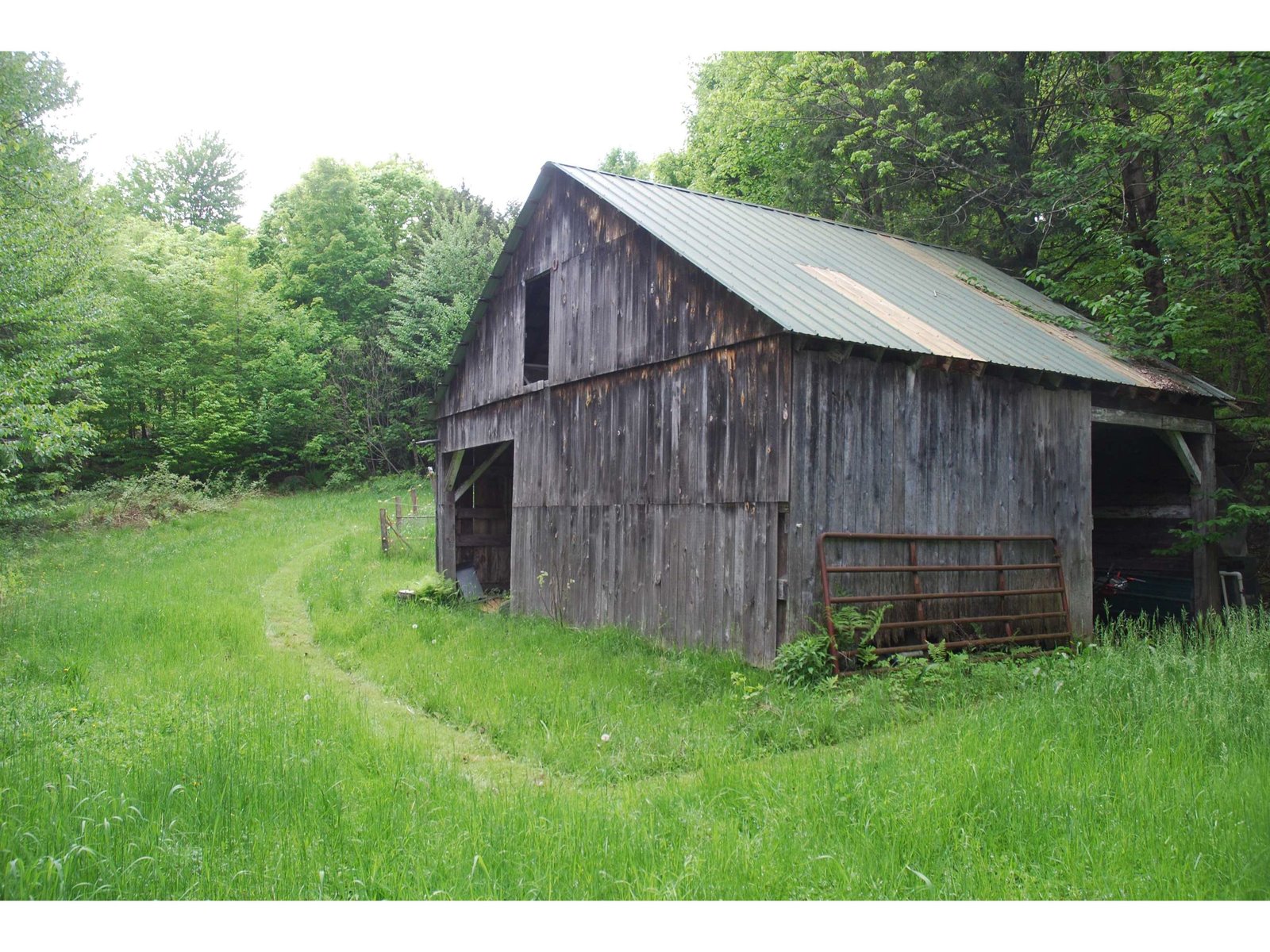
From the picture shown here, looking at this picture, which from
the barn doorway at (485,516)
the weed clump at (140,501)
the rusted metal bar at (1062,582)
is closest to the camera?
the rusted metal bar at (1062,582)

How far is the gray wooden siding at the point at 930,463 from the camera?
29.5ft

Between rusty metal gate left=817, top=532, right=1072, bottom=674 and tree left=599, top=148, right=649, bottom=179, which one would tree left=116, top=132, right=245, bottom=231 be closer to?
tree left=599, top=148, right=649, bottom=179

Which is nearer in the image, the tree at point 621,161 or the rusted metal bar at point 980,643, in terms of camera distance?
the rusted metal bar at point 980,643

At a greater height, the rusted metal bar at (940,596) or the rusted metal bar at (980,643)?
the rusted metal bar at (940,596)

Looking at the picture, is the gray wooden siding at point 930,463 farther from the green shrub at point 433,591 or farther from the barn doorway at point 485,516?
the barn doorway at point 485,516

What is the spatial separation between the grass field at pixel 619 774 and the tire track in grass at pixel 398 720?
0.05m

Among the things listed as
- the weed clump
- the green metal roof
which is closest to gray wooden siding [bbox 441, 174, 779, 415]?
the green metal roof

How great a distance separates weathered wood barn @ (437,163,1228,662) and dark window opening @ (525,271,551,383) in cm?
6

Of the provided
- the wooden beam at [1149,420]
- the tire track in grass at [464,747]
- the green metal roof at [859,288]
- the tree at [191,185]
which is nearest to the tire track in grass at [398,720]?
the tire track in grass at [464,747]

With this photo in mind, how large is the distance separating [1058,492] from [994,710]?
5535mm

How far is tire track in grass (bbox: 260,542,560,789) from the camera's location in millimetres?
6230

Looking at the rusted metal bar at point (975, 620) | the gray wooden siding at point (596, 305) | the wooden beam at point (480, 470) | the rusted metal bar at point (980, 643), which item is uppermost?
the gray wooden siding at point (596, 305)

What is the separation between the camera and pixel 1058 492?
448 inches

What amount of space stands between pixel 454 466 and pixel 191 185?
4668cm
